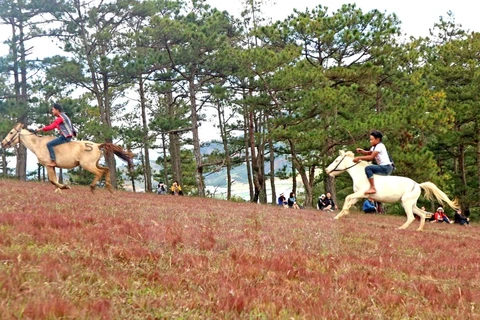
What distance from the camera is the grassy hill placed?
11.9 ft

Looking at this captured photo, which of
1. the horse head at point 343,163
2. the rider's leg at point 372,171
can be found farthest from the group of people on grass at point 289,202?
the rider's leg at point 372,171

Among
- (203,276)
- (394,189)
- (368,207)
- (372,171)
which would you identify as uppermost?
(372,171)

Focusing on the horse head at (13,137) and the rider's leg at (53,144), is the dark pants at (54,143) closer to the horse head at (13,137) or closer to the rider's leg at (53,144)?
the rider's leg at (53,144)

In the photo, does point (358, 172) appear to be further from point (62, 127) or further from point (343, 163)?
point (62, 127)

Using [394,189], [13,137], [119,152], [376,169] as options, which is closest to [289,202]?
[119,152]

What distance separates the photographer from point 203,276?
477 centimetres

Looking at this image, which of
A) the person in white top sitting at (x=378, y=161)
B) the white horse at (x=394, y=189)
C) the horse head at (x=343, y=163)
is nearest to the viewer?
the person in white top sitting at (x=378, y=161)

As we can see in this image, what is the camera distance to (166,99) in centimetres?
5031

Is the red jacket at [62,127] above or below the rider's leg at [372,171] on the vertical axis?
above

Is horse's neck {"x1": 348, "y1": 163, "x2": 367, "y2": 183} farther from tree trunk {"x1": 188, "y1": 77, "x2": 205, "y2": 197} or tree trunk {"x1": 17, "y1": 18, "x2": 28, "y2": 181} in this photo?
tree trunk {"x1": 17, "y1": 18, "x2": 28, "y2": 181}

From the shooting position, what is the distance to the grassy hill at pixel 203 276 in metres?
3.63

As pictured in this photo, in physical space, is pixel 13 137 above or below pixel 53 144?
above

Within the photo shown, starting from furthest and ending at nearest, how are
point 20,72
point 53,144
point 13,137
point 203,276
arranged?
point 20,72 < point 13,137 < point 53,144 < point 203,276

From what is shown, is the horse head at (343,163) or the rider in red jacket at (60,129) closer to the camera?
the rider in red jacket at (60,129)
